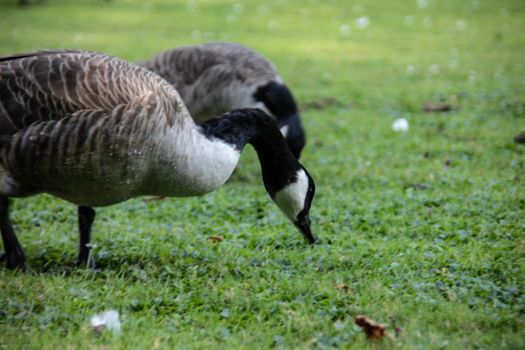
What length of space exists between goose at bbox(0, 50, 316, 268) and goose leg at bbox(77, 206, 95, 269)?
0.21 metres

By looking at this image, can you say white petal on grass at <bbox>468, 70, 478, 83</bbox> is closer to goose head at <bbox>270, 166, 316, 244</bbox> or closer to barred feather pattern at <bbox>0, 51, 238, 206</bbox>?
goose head at <bbox>270, 166, 316, 244</bbox>

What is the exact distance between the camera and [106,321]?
4262mm

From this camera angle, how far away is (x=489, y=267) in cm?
508

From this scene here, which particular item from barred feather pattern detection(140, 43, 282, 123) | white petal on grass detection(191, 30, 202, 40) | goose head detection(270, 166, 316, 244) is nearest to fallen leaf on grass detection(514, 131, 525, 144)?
barred feather pattern detection(140, 43, 282, 123)

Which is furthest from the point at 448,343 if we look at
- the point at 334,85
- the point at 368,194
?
the point at 334,85

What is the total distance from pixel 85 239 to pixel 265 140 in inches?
63.7

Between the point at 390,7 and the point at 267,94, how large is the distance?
49.3 feet

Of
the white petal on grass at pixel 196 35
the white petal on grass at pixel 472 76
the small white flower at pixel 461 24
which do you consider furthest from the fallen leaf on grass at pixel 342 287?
the small white flower at pixel 461 24

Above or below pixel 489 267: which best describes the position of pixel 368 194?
below

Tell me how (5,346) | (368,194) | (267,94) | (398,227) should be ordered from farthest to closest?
(267,94), (368,194), (398,227), (5,346)

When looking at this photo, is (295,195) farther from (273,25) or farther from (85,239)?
(273,25)

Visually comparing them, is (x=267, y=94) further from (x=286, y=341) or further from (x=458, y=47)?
(x=458, y=47)

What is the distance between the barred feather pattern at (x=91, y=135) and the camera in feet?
15.8

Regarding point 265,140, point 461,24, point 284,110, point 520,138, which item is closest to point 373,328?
point 265,140
